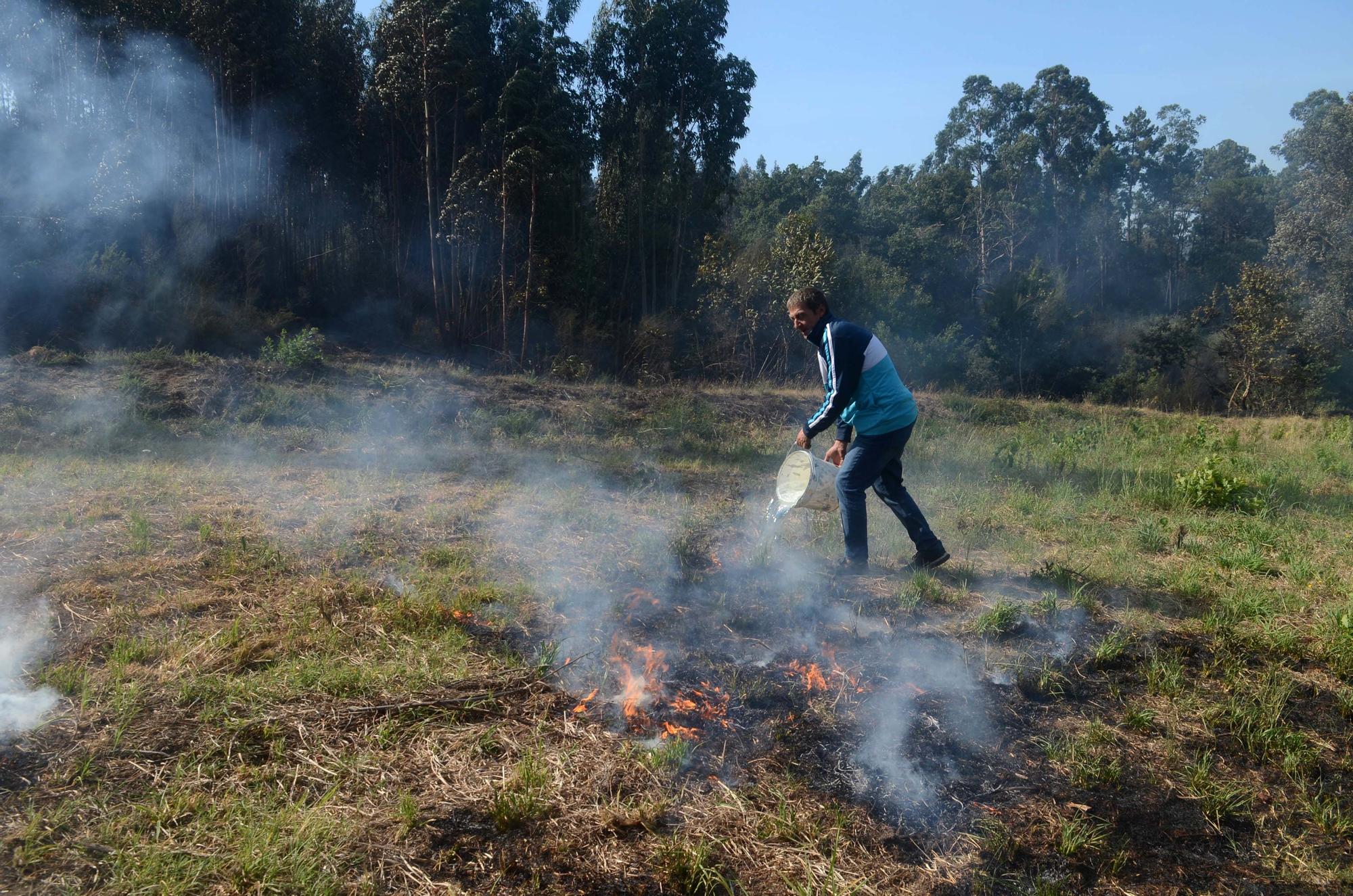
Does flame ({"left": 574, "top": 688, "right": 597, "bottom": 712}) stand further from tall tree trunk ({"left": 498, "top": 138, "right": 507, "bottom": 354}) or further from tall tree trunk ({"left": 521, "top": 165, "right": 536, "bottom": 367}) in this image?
tall tree trunk ({"left": 498, "top": 138, "right": 507, "bottom": 354})

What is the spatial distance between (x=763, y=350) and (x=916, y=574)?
15566mm

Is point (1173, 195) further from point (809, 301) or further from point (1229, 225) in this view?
point (809, 301)

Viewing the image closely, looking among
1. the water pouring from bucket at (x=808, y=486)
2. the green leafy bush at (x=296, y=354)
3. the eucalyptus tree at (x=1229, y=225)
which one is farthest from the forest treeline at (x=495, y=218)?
the eucalyptus tree at (x=1229, y=225)

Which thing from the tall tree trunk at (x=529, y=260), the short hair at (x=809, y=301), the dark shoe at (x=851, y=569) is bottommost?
the dark shoe at (x=851, y=569)

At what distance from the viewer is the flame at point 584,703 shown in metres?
3.32

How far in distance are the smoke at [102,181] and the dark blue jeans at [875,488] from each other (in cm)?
1223

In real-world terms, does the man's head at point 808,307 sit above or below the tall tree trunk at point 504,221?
below

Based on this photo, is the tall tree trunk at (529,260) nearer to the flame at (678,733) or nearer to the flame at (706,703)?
the flame at (706,703)

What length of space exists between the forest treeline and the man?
32.7ft

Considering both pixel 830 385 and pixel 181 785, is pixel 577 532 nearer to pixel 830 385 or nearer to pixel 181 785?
pixel 830 385

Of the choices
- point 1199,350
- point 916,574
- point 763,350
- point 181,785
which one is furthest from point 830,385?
point 1199,350

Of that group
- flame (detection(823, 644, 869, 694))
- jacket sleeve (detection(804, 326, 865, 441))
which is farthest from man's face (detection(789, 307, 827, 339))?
flame (detection(823, 644, 869, 694))

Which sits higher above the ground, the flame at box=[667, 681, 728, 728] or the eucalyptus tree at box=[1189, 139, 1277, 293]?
the eucalyptus tree at box=[1189, 139, 1277, 293]

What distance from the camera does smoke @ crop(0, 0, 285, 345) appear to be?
37.6 ft
